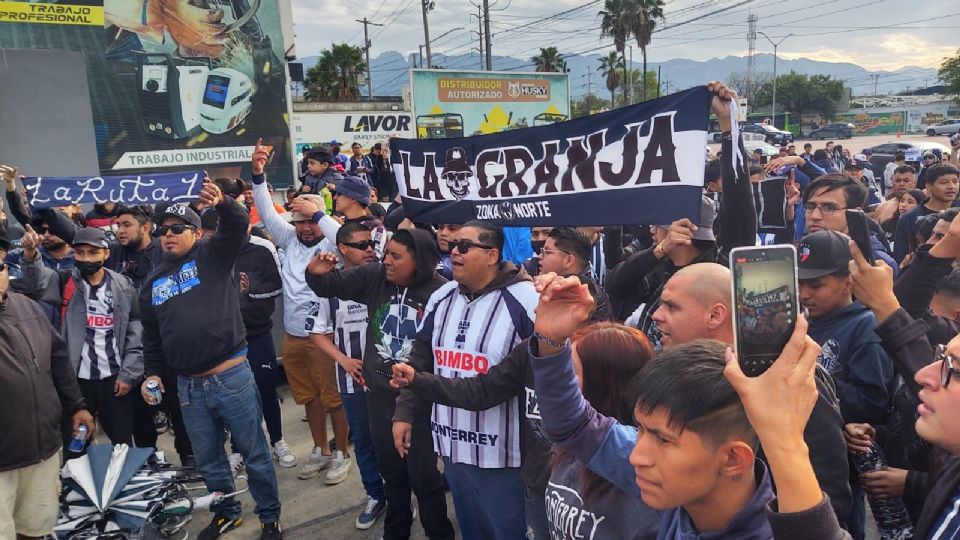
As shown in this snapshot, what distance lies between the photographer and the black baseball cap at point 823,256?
256 cm

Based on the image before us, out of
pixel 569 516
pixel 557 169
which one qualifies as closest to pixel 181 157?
pixel 557 169

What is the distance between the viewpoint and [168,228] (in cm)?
387

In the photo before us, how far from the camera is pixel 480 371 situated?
2.96 meters

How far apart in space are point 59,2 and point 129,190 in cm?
1468

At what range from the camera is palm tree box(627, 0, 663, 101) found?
150ft

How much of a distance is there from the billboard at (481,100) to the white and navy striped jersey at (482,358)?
777 inches

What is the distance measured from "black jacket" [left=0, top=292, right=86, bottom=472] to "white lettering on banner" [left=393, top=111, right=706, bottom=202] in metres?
2.29

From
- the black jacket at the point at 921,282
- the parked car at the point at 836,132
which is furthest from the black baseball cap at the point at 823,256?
the parked car at the point at 836,132

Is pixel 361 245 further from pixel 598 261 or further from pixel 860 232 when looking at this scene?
pixel 860 232

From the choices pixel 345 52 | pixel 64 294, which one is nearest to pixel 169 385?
pixel 64 294

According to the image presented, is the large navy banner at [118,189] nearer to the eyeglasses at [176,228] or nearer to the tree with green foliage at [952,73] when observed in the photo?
the eyeglasses at [176,228]

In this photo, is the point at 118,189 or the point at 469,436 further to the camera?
the point at 118,189

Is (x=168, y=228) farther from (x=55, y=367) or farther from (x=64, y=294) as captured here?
(x=64, y=294)

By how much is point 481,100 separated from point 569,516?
2429 centimetres
